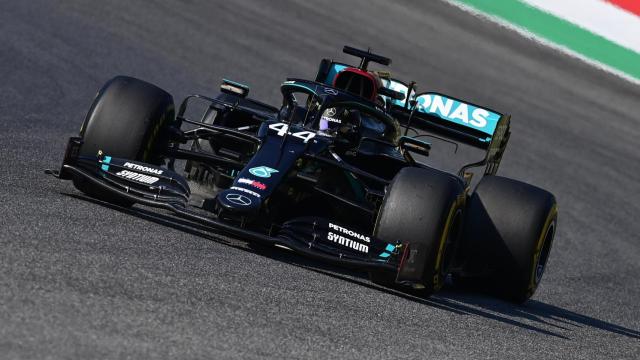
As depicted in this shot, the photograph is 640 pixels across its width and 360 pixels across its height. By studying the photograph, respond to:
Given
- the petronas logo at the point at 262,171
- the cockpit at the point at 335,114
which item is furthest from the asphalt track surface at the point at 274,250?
the cockpit at the point at 335,114

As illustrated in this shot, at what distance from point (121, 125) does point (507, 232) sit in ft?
9.73

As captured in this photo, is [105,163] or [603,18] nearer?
[105,163]

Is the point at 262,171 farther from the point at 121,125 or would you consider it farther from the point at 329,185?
the point at 121,125

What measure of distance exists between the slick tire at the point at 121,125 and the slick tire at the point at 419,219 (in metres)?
1.93

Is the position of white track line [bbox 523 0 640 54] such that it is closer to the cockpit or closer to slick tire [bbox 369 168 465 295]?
the cockpit

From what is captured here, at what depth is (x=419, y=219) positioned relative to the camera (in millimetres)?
7770

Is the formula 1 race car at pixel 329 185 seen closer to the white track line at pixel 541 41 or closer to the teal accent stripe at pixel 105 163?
the teal accent stripe at pixel 105 163

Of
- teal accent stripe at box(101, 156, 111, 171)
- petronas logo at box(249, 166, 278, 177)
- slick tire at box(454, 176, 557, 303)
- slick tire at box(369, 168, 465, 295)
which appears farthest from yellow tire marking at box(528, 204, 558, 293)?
teal accent stripe at box(101, 156, 111, 171)

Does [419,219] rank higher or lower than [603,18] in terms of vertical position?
lower

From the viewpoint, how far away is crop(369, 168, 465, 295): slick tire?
7.77 m

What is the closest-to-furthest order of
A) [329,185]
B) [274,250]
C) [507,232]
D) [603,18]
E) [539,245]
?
1. [274,250]
2. [329,185]
3. [507,232]
4. [539,245]
5. [603,18]

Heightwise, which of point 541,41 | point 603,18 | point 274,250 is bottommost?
point 274,250

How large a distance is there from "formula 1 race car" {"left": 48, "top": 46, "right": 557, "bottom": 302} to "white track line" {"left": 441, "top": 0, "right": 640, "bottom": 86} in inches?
495

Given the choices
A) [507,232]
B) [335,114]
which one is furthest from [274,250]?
[507,232]
